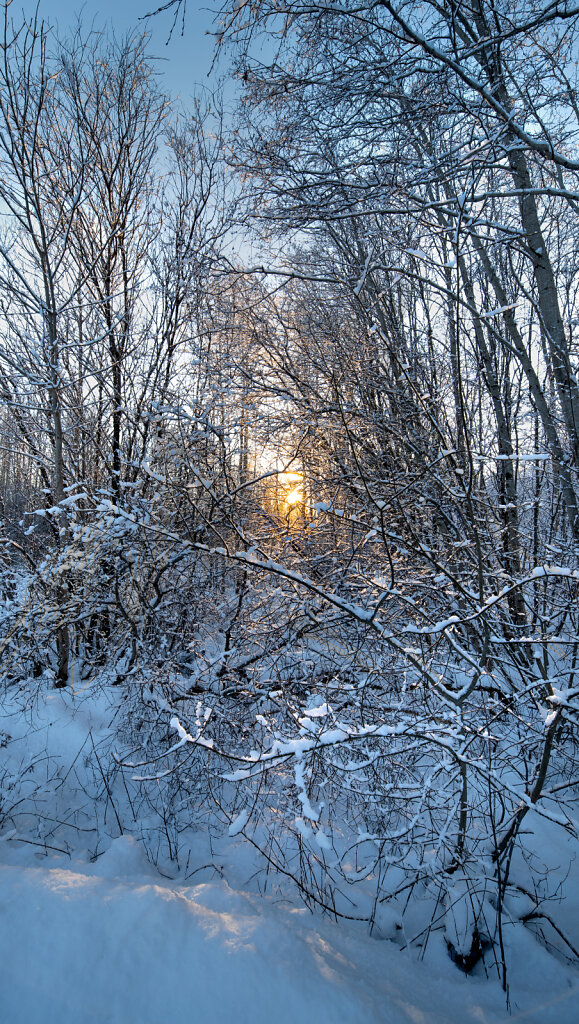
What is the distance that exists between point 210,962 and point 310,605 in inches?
74.4

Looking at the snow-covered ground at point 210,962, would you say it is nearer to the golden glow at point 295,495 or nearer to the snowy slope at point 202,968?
the snowy slope at point 202,968

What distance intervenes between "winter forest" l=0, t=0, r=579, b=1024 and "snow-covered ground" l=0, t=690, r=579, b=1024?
1 centimetres

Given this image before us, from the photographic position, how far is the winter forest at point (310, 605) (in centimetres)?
202

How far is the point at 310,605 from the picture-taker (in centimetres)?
329

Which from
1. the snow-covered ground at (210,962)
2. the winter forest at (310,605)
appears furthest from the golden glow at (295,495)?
the snow-covered ground at (210,962)

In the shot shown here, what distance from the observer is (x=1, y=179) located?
4348 millimetres

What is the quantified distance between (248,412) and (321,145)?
7.95ft

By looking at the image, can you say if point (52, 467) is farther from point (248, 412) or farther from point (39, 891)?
point (39, 891)

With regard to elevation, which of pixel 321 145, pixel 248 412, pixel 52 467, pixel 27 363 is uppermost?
pixel 321 145

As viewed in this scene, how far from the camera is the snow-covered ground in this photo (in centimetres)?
170

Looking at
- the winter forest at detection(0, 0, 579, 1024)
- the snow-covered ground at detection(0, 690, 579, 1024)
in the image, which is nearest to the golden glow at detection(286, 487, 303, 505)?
the winter forest at detection(0, 0, 579, 1024)

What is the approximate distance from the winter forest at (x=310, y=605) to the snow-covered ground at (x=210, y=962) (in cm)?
1

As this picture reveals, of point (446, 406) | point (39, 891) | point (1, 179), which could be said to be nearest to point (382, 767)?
point (39, 891)

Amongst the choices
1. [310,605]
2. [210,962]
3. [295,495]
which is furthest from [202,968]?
[295,495]
